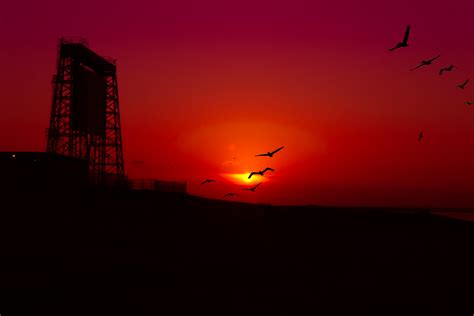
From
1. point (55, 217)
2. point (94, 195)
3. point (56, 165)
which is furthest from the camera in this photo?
point (56, 165)

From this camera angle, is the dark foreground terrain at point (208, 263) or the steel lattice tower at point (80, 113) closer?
the dark foreground terrain at point (208, 263)

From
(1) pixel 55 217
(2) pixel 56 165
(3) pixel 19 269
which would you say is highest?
(2) pixel 56 165

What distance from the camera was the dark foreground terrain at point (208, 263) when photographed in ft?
64.3

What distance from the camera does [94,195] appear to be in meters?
35.8

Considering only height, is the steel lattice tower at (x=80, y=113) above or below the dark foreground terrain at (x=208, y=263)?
above

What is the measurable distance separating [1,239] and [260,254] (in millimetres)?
13528

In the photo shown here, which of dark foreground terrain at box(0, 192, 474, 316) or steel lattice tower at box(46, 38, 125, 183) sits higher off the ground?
steel lattice tower at box(46, 38, 125, 183)

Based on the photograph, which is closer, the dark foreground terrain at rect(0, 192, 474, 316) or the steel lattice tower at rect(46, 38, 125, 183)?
the dark foreground terrain at rect(0, 192, 474, 316)

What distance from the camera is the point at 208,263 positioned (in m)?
24.1

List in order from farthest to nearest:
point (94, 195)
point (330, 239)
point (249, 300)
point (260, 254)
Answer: point (94, 195)
point (330, 239)
point (260, 254)
point (249, 300)

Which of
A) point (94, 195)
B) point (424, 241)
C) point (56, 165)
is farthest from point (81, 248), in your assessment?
point (424, 241)

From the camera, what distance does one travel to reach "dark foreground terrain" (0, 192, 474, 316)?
19609mm

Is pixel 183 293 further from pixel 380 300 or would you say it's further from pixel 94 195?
pixel 94 195

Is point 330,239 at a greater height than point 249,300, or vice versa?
point 330,239
